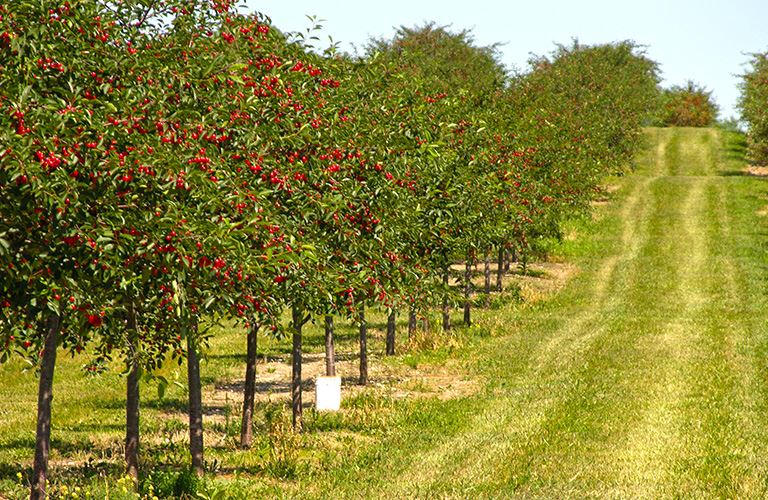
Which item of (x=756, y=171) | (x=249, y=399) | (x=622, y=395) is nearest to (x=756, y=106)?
(x=756, y=171)

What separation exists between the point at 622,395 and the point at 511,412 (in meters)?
2.75

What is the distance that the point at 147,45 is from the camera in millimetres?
10914

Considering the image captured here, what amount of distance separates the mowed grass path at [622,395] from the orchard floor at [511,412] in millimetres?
55

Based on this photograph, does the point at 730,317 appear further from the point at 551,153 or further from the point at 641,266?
the point at 641,266

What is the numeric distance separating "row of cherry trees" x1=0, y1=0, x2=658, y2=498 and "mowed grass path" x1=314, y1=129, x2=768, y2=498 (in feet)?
8.55

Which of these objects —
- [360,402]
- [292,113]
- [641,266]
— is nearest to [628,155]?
[641,266]

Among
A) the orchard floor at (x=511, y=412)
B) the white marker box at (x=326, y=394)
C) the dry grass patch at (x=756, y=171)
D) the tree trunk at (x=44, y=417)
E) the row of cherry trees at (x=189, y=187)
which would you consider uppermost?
the dry grass patch at (x=756, y=171)

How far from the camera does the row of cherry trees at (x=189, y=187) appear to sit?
861 centimetres

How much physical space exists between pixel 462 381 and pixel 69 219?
14.5 metres

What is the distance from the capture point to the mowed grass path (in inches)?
528

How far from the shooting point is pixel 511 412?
59.6 ft

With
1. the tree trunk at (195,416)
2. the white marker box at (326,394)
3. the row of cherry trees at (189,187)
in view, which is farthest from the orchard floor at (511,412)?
the row of cherry trees at (189,187)

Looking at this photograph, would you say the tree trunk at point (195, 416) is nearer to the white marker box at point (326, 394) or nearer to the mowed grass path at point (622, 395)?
the mowed grass path at point (622, 395)

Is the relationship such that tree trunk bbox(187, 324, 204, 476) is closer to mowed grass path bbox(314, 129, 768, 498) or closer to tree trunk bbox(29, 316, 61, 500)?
mowed grass path bbox(314, 129, 768, 498)
